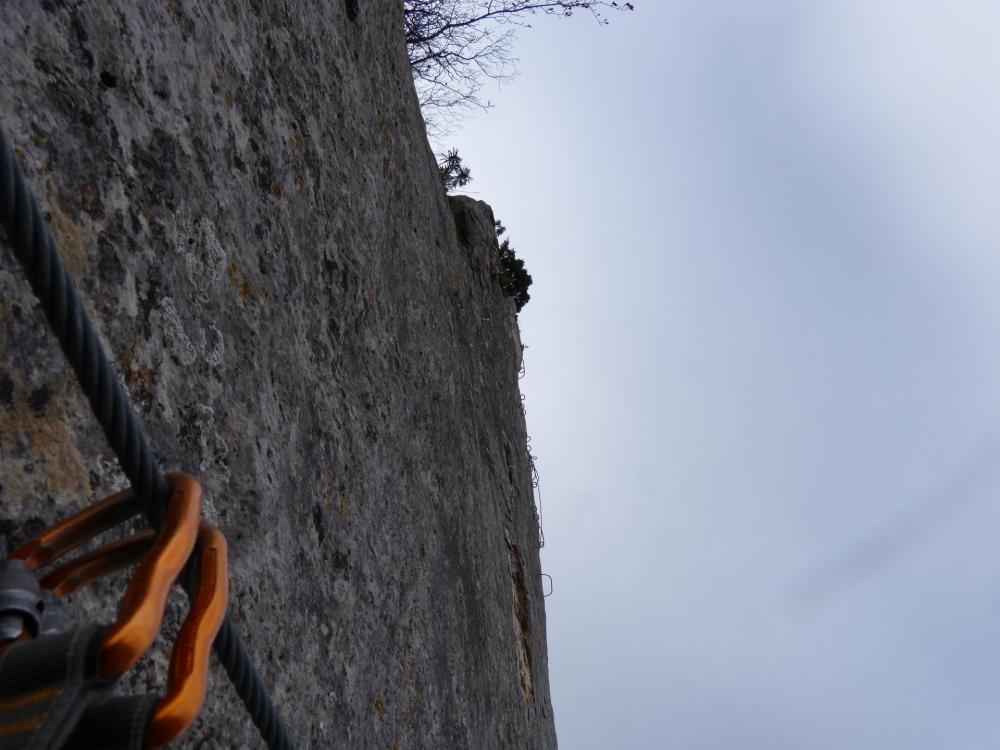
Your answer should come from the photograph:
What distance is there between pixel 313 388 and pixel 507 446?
9.73 feet

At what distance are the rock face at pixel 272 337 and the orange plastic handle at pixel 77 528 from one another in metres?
0.18

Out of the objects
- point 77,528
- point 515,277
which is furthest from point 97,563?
point 515,277

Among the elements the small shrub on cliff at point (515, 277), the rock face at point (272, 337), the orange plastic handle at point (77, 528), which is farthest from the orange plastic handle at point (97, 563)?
the small shrub on cliff at point (515, 277)

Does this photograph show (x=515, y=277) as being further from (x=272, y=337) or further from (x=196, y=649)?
(x=196, y=649)

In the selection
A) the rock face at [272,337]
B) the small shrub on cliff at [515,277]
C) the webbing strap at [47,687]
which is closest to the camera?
the webbing strap at [47,687]

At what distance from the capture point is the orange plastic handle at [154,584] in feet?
2.31

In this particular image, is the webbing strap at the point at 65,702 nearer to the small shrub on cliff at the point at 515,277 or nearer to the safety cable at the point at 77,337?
the safety cable at the point at 77,337

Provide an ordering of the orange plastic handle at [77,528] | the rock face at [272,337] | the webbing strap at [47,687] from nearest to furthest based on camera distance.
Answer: the webbing strap at [47,687] → the orange plastic handle at [77,528] → the rock face at [272,337]

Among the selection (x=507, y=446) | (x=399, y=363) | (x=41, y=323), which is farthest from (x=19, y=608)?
(x=507, y=446)

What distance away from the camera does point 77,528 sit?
3.02 ft

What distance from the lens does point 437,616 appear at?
2.83 metres

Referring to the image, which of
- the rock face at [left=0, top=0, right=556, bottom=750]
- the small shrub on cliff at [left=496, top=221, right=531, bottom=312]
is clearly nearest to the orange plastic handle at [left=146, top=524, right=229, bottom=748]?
the rock face at [left=0, top=0, right=556, bottom=750]

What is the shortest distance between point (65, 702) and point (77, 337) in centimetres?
32

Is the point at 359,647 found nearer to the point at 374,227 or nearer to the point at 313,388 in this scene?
the point at 313,388
